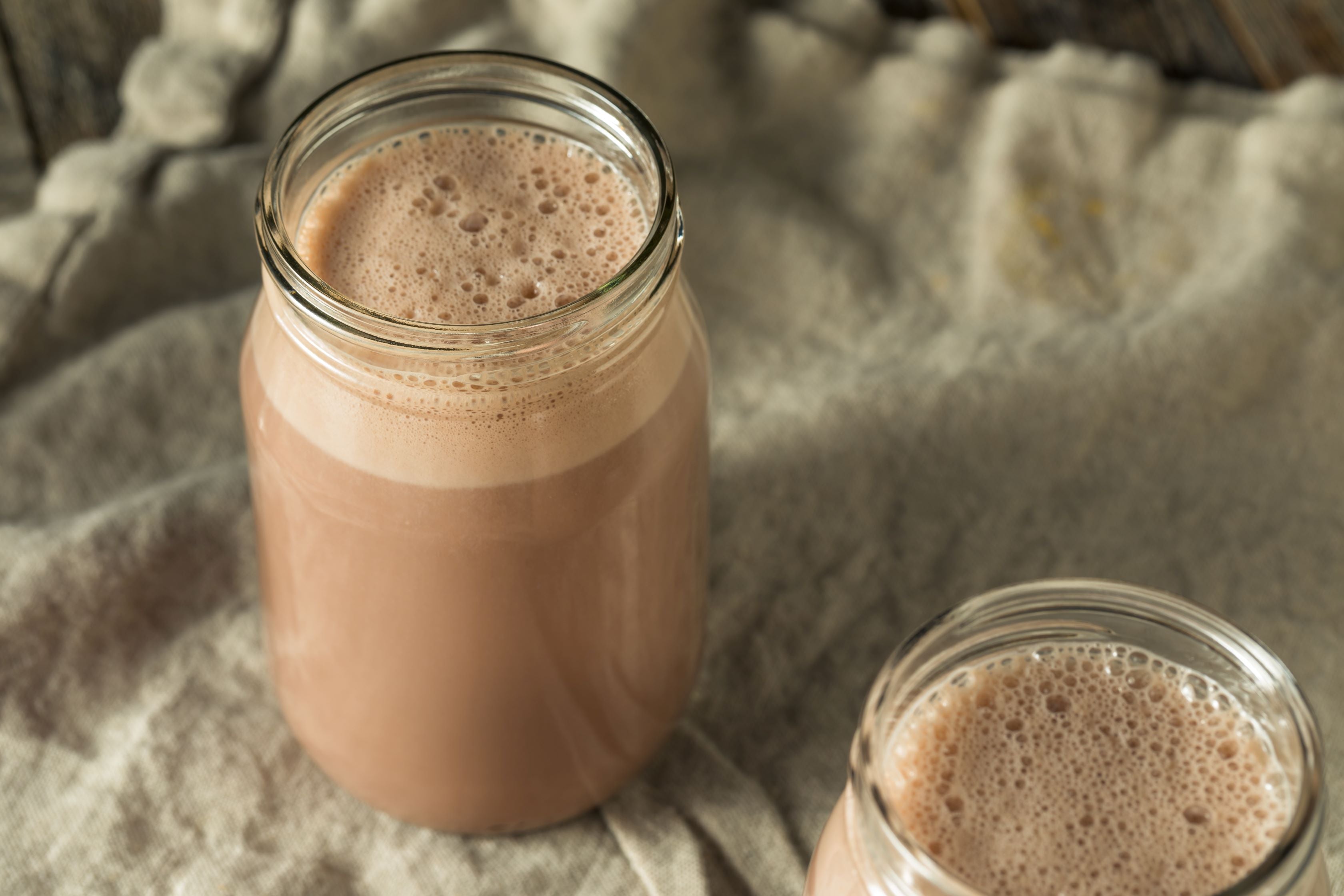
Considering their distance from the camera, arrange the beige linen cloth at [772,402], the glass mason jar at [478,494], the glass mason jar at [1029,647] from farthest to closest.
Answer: the beige linen cloth at [772,402], the glass mason jar at [478,494], the glass mason jar at [1029,647]

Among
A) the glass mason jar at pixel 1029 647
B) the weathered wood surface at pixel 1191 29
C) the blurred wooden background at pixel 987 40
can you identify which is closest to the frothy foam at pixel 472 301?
the glass mason jar at pixel 1029 647

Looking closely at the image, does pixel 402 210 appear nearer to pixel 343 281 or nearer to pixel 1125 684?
pixel 343 281

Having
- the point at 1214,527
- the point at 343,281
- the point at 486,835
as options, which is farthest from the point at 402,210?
the point at 1214,527

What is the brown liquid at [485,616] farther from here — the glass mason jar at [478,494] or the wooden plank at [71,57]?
the wooden plank at [71,57]

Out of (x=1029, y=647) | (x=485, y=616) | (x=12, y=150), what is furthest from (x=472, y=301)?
(x=12, y=150)

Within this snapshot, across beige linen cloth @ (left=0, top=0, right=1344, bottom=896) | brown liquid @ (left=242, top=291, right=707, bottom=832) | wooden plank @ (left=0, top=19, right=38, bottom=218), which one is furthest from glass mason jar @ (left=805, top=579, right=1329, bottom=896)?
wooden plank @ (left=0, top=19, right=38, bottom=218)

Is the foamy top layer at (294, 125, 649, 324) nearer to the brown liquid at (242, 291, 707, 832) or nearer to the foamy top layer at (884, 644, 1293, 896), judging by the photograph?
the brown liquid at (242, 291, 707, 832)
